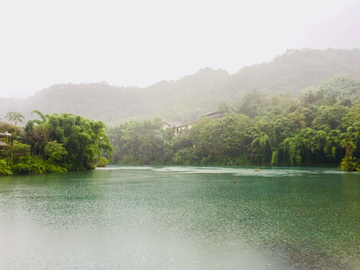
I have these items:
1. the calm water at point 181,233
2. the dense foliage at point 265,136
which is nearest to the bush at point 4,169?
the calm water at point 181,233

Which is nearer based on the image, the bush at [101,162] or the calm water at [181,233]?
the calm water at [181,233]

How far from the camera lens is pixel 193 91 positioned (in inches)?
4045

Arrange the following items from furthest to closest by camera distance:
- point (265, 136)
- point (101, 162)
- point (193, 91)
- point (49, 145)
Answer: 1. point (193, 91)
2. point (265, 136)
3. point (101, 162)
4. point (49, 145)

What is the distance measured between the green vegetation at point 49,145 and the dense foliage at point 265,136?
21.4 m

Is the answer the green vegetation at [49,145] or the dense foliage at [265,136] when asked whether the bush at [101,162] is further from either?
the dense foliage at [265,136]

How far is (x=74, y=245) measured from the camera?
5344mm

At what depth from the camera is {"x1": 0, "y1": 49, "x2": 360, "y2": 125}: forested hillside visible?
9019 cm

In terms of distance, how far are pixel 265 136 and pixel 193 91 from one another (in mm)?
66582

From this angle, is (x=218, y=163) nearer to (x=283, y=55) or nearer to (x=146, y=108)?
(x=146, y=108)

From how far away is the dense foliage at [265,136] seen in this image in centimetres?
3156

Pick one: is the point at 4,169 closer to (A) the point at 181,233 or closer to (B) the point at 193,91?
(A) the point at 181,233

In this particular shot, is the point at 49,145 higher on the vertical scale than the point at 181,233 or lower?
higher

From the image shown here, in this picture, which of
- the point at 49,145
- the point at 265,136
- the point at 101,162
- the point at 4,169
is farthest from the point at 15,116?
the point at 265,136

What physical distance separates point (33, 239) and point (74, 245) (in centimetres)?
98
